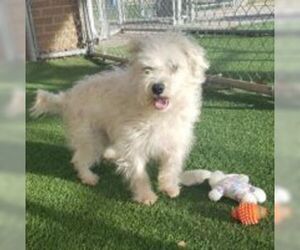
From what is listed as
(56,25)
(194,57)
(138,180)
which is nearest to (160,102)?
(194,57)

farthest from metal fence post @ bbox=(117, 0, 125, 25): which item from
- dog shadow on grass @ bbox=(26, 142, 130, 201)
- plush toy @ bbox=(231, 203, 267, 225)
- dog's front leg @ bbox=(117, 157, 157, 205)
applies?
plush toy @ bbox=(231, 203, 267, 225)

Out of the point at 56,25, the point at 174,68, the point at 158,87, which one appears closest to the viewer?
the point at 158,87

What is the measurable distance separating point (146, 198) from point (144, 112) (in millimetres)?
526

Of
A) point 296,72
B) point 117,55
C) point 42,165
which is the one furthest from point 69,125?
point 117,55

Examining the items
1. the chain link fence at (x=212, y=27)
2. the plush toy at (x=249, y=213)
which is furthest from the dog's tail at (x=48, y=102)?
the chain link fence at (x=212, y=27)

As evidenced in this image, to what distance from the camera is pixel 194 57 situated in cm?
292

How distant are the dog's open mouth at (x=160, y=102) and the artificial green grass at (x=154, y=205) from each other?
1.92ft

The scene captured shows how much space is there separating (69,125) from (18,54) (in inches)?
97.7

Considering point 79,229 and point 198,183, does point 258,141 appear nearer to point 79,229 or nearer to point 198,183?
point 198,183

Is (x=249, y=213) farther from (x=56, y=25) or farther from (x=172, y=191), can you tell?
(x=56, y=25)

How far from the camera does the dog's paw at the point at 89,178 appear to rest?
10.9 feet

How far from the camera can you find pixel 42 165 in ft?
12.1

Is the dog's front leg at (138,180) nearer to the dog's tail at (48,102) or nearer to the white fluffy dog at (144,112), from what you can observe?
the white fluffy dog at (144,112)

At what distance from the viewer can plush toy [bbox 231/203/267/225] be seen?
2.62 metres
